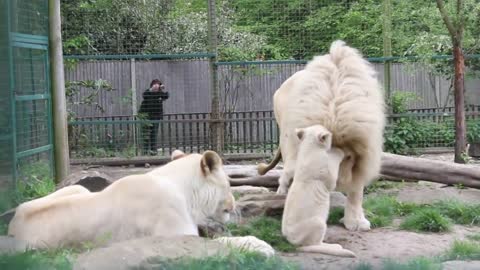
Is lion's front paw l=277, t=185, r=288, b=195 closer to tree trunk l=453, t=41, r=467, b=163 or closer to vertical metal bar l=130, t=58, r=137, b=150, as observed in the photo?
tree trunk l=453, t=41, r=467, b=163

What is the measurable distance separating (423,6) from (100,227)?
921 cm

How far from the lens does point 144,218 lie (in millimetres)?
4625

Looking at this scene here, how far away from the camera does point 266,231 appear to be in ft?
20.9

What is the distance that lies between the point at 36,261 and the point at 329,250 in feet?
10.3

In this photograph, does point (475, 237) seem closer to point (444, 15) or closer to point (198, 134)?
point (444, 15)

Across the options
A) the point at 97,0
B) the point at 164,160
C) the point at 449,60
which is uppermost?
the point at 97,0

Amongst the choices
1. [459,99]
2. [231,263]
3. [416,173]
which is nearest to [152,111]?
[459,99]

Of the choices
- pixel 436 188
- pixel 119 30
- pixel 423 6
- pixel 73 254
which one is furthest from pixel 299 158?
pixel 119 30

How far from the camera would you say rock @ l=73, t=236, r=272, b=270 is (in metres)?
3.47

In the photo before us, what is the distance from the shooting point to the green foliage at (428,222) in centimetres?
682

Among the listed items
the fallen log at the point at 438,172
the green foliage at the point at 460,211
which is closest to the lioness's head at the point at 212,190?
the green foliage at the point at 460,211

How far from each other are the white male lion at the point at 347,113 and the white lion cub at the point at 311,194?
1.45 ft

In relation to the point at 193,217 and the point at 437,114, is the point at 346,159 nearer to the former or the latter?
the point at 193,217

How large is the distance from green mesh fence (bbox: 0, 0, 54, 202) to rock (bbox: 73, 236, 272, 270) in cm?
279
